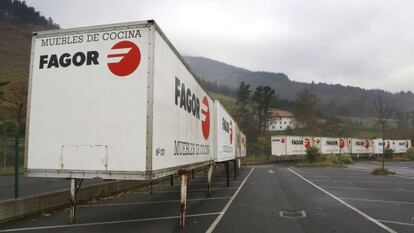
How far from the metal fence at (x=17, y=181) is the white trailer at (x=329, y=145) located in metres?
40.2

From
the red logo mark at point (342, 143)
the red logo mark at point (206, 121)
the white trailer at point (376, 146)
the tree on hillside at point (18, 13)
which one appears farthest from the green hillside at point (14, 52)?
the red logo mark at point (206, 121)

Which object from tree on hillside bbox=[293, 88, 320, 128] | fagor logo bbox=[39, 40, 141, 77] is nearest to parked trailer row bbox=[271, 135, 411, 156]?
tree on hillside bbox=[293, 88, 320, 128]

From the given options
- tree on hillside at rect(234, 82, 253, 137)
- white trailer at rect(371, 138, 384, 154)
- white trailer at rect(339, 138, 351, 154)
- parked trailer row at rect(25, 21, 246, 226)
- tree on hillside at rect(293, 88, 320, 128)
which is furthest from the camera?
tree on hillside at rect(293, 88, 320, 128)

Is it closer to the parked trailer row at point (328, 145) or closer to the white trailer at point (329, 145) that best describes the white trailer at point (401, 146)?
the parked trailer row at point (328, 145)

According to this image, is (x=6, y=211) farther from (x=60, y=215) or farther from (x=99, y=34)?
(x=99, y=34)

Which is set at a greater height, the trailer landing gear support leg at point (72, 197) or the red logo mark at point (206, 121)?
the red logo mark at point (206, 121)

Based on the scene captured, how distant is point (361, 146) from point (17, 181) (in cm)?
5968

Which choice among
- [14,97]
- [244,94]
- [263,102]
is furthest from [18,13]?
[14,97]

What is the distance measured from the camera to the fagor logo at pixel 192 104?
28.4 feet

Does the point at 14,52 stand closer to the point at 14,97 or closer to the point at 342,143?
the point at 14,97

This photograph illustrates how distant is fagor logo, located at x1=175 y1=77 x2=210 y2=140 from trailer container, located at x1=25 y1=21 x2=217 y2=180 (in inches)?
29.1

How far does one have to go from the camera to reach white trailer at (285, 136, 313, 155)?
48.6m

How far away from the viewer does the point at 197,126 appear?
10805 mm

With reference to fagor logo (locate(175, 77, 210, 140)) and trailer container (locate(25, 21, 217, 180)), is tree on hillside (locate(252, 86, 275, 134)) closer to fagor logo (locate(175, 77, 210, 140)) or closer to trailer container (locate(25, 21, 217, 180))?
fagor logo (locate(175, 77, 210, 140))
